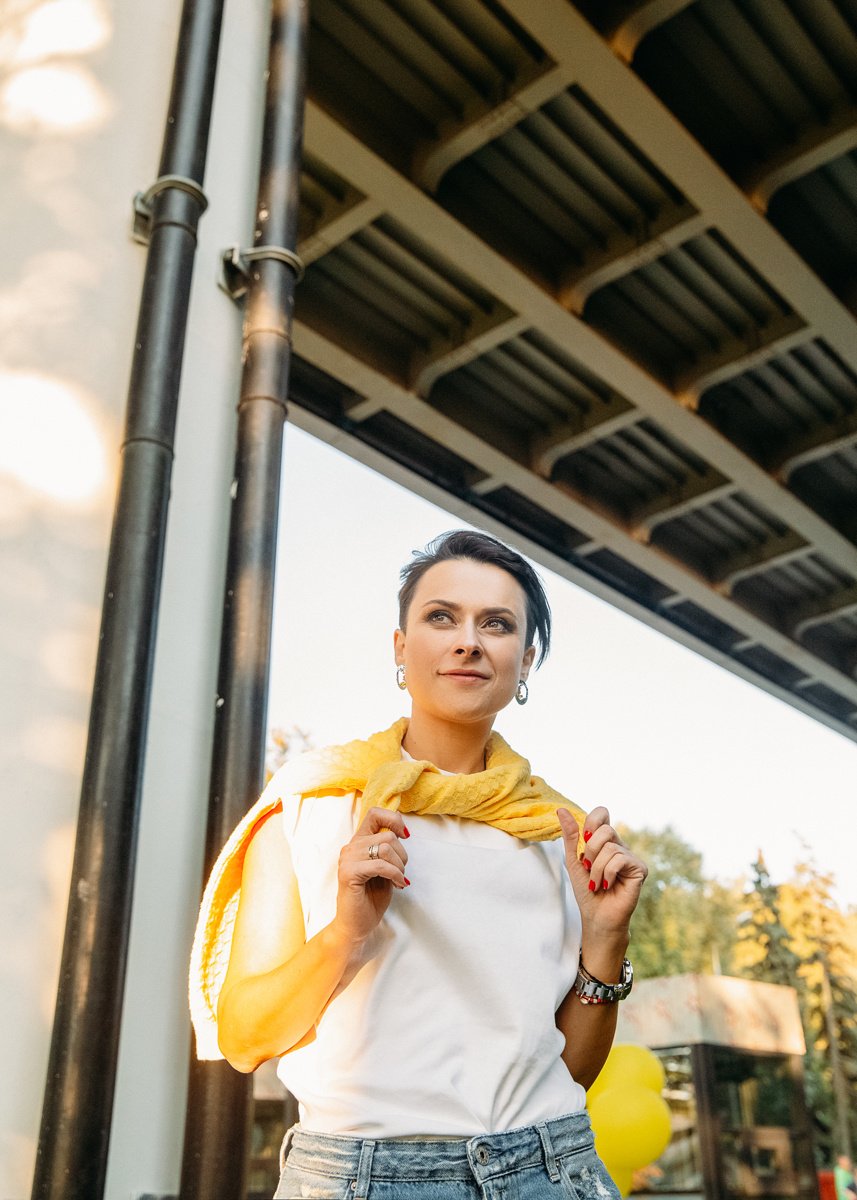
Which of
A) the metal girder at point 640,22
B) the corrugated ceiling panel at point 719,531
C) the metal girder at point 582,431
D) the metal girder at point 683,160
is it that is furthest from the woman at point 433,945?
the corrugated ceiling panel at point 719,531

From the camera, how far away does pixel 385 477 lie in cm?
916

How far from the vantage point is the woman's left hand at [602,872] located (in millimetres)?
1545

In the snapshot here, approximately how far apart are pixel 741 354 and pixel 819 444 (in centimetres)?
137

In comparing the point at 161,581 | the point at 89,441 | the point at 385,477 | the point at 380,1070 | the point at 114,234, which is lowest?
the point at 380,1070

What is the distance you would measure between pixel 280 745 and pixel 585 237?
13844mm

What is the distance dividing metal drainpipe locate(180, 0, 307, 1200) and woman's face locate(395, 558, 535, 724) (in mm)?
648

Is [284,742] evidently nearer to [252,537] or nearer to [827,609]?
[827,609]

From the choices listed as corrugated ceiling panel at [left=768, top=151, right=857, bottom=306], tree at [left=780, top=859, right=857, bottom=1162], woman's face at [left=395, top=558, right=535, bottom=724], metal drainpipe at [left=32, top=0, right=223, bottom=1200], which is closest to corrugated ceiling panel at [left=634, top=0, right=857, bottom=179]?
corrugated ceiling panel at [left=768, top=151, right=857, bottom=306]

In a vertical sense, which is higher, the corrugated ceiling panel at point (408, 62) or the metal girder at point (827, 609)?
the corrugated ceiling panel at point (408, 62)

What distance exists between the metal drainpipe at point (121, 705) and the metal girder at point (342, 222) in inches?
150

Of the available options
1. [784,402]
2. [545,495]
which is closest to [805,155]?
[784,402]

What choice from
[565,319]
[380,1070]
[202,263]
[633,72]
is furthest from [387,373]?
[380,1070]

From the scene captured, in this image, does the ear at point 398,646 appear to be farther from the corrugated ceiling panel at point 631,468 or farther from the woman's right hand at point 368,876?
the corrugated ceiling panel at point 631,468

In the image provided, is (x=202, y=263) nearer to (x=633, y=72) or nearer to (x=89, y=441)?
(x=89, y=441)
